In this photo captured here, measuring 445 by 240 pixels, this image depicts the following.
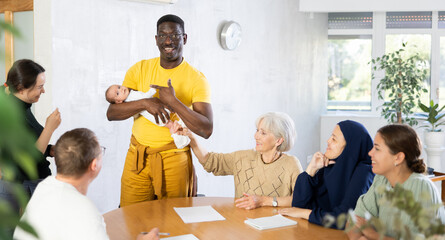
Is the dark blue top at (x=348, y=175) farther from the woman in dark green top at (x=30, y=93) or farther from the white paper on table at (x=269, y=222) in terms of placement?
the woman in dark green top at (x=30, y=93)

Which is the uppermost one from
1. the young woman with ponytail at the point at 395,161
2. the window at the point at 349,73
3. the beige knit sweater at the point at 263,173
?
the window at the point at 349,73

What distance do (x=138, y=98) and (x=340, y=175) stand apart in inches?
50.9

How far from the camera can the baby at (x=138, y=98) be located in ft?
9.57

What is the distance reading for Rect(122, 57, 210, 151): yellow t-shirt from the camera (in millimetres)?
3002

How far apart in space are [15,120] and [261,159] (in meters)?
2.77

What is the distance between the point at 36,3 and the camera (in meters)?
3.68

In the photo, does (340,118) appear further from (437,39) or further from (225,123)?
(225,123)

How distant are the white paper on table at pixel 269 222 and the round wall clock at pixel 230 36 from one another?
3210mm

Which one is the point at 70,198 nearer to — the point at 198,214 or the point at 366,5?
the point at 198,214

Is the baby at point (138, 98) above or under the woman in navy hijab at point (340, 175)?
above

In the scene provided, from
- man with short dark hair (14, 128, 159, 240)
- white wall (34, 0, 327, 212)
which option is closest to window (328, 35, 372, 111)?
white wall (34, 0, 327, 212)

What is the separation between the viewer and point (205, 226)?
2.33m

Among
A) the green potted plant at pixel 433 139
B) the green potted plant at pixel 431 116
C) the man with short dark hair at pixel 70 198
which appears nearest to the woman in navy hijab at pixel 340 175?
the man with short dark hair at pixel 70 198

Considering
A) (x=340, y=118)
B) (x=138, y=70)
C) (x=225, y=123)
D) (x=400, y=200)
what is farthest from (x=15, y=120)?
(x=340, y=118)
